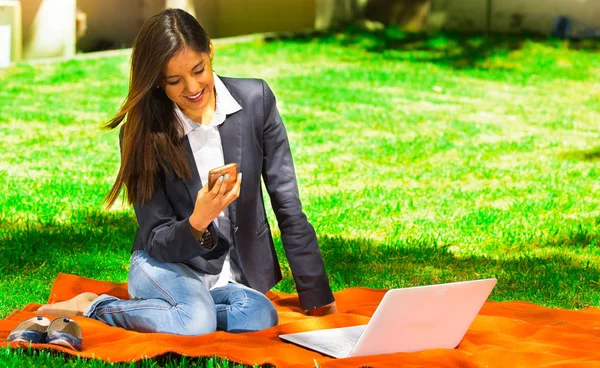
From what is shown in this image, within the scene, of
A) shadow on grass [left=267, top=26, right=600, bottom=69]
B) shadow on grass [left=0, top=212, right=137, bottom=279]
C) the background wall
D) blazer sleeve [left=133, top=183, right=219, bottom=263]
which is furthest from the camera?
the background wall

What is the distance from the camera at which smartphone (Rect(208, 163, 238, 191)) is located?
3.62 metres

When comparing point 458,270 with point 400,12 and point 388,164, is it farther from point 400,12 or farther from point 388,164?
point 400,12

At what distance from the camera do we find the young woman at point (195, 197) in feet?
12.8

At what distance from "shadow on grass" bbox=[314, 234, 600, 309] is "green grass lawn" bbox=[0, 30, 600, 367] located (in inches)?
0.5

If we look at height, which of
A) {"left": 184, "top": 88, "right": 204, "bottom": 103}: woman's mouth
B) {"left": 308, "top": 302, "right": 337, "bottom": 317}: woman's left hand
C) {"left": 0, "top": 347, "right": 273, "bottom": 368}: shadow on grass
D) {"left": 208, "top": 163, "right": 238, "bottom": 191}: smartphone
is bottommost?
{"left": 308, "top": 302, "right": 337, "bottom": 317}: woman's left hand

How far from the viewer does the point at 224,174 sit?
3.63 meters

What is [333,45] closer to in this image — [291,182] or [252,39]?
[252,39]

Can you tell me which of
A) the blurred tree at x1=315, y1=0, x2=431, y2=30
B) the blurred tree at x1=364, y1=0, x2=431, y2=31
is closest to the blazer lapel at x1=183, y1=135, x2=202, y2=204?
the blurred tree at x1=315, y1=0, x2=431, y2=30

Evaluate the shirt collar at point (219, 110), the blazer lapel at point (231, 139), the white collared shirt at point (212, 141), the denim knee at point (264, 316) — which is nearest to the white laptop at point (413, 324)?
the denim knee at point (264, 316)

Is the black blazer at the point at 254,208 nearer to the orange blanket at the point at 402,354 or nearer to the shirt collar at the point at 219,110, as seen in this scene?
the shirt collar at the point at 219,110

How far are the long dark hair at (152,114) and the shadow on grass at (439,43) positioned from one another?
10011mm

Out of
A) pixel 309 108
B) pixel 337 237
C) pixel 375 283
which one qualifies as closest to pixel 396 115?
pixel 309 108

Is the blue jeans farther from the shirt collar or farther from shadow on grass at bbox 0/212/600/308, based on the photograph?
shadow on grass at bbox 0/212/600/308

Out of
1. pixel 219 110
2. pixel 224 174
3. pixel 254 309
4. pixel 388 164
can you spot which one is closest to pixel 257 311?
pixel 254 309
